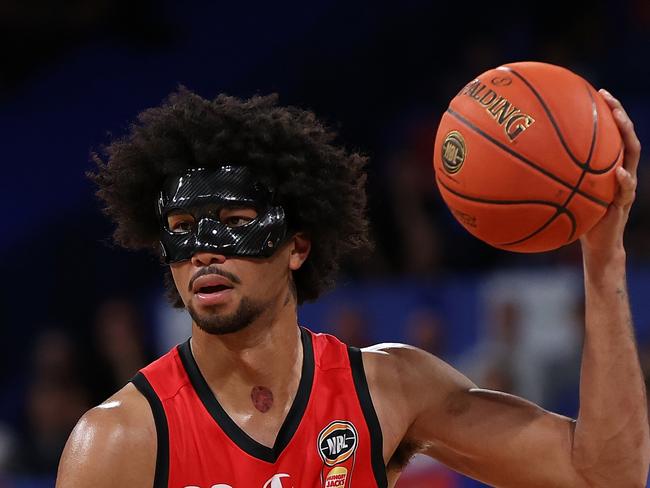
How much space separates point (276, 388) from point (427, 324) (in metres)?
3.25

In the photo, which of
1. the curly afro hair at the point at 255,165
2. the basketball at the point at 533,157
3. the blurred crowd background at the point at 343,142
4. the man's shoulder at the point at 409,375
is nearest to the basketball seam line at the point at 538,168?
the basketball at the point at 533,157

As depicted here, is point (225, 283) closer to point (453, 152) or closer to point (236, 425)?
point (236, 425)

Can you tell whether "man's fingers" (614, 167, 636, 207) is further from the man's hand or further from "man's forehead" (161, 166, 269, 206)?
"man's forehead" (161, 166, 269, 206)

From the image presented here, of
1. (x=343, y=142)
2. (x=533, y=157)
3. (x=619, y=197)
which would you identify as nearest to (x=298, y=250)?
(x=533, y=157)

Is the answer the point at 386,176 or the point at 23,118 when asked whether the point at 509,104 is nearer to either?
the point at 386,176

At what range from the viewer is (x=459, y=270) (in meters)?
7.68

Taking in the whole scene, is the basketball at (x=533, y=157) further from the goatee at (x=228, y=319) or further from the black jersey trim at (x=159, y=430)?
the black jersey trim at (x=159, y=430)

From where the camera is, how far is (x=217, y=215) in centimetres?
345

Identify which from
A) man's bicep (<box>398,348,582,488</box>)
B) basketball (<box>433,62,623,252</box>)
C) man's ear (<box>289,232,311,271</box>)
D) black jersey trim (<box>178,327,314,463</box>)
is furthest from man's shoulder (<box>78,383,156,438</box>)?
basketball (<box>433,62,623,252</box>)

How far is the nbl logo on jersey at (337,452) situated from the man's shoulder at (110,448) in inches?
19.9

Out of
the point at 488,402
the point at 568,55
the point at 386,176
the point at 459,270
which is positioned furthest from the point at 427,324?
the point at 488,402

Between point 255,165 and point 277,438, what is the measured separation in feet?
2.63

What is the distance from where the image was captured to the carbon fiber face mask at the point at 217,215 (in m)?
3.41

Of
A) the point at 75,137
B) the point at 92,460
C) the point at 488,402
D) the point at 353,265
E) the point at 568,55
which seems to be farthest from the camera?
the point at 75,137
